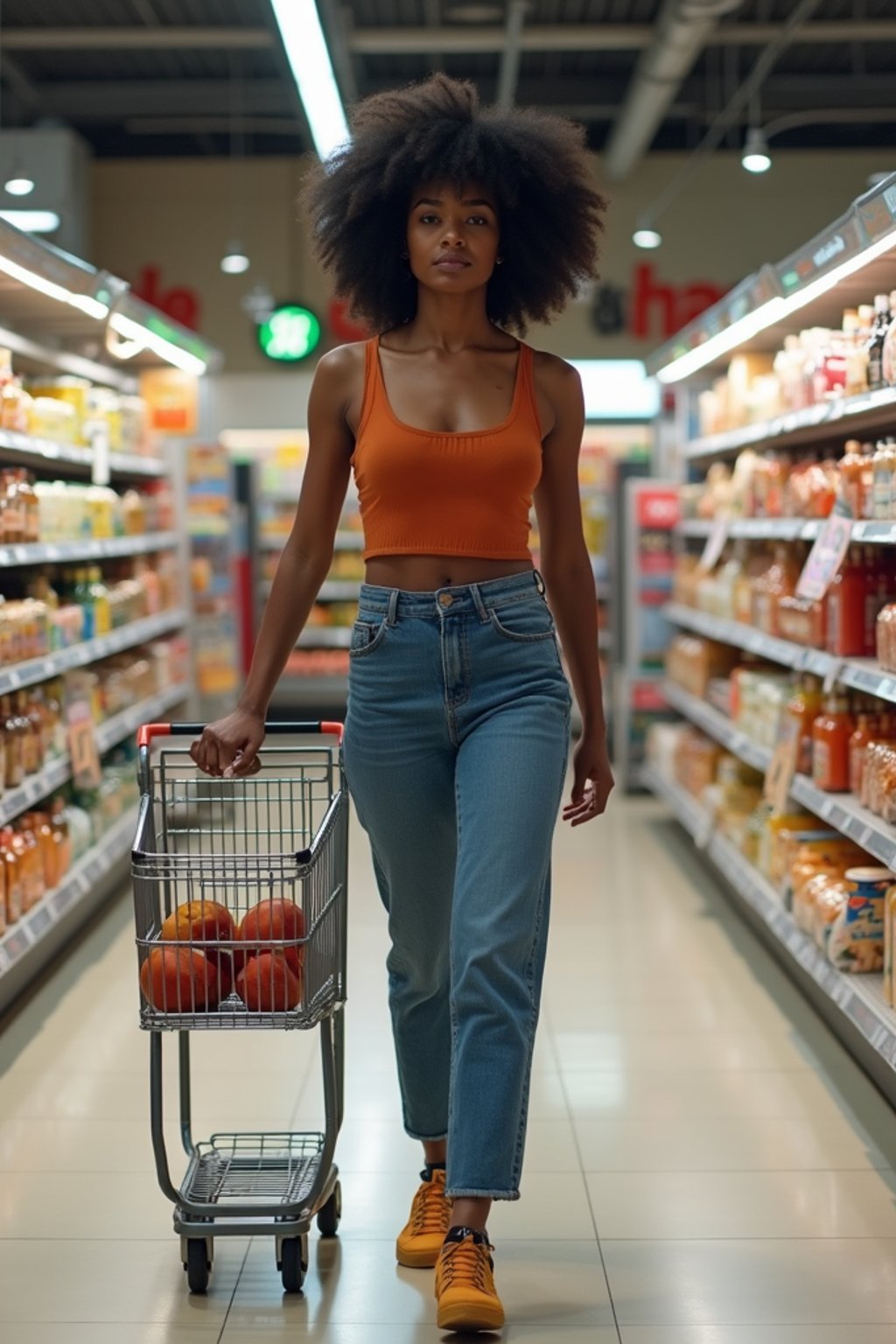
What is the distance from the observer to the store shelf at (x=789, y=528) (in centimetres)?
411

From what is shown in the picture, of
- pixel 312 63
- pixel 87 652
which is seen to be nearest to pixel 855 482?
pixel 87 652

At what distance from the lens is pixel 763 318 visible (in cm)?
561

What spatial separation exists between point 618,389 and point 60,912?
10.6 meters

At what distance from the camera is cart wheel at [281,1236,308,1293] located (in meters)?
2.90

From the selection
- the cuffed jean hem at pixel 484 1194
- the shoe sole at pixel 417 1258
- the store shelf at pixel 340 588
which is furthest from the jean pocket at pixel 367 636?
the store shelf at pixel 340 588

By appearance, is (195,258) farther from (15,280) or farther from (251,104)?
(15,280)

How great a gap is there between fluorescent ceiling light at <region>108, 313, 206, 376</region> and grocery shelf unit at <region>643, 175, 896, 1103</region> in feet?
7.38

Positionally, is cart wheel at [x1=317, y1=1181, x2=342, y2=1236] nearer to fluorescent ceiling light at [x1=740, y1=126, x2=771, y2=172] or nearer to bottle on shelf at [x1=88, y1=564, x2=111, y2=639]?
bottle on shelf at [x1=88, y1=564, x2=111, y2=639]

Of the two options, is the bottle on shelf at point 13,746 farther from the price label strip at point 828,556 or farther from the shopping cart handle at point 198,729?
the price label strip at point 828,556

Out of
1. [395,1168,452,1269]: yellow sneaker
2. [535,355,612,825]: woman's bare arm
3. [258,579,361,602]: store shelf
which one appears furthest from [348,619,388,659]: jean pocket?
[258,579,361,602]: store shelf

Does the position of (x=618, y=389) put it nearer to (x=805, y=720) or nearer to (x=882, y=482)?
(x=805, y=720)

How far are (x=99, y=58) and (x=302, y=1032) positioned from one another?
1035cm

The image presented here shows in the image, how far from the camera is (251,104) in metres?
13.6

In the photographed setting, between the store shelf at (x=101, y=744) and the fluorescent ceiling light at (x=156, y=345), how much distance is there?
1484 mm
